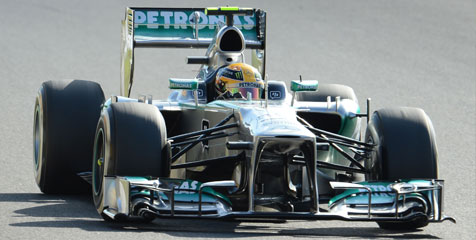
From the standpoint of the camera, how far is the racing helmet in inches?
447

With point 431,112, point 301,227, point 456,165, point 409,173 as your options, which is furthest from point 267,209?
point 431,112

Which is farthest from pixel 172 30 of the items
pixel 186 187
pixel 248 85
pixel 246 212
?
pixel 246 212

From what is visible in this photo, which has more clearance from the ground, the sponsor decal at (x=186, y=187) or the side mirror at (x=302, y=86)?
the side mirror at (x=302, y=86)

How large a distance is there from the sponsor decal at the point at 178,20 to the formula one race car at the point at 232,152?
1.29 meters

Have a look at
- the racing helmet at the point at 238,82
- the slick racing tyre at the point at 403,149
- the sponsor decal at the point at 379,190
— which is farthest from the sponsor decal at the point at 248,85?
the sponsor decal at the point at 379,190

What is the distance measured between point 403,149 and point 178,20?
460cm

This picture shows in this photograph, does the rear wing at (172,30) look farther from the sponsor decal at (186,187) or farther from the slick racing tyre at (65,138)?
the sponsor decal at (186,187)

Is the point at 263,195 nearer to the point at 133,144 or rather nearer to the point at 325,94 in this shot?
the point at 133,144

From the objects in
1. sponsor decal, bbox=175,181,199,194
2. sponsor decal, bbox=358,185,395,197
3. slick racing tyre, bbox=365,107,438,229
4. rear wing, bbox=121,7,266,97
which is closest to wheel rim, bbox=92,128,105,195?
sponsor decal, bbox=175,181,199,194

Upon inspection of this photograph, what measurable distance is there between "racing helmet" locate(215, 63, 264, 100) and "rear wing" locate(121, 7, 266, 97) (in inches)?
64.8

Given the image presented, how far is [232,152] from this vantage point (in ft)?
33.0

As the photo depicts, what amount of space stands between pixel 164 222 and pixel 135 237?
1059 mm

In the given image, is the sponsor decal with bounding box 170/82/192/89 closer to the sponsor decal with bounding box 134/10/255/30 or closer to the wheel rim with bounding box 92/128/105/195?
the wheel rim with bounding box 92/128/105/195

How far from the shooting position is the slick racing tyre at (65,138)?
11664 mm
